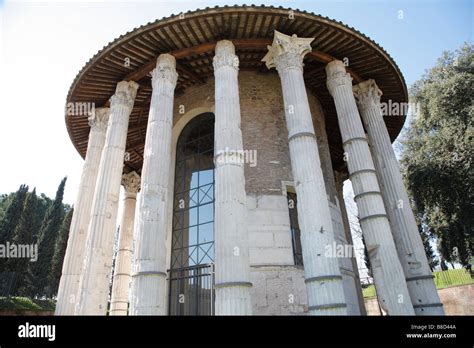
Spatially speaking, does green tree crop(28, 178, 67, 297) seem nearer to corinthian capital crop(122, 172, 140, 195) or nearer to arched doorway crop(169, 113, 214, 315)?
corinthian capital crop(122, 172, 140, 195)

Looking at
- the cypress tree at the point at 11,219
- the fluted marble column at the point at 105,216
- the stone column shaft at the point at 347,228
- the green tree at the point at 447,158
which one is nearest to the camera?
the fluted marble column at the point at 105,216

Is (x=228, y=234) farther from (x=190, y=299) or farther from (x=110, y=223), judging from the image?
(x=110, y=223)

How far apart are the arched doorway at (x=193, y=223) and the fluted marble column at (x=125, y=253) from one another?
5.16 metres

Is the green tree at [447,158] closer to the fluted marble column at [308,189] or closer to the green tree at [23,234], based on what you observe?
the fluted marble column at [308,189]

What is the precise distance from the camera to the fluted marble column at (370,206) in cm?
891

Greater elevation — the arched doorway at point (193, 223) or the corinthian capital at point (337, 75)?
the corinthian capital at point (337, 75)

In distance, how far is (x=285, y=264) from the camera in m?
A: 9.78

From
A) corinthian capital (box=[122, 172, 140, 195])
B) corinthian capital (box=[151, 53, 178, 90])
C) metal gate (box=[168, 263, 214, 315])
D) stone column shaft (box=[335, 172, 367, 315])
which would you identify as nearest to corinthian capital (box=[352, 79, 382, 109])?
stone column shaft (box=[335, 172, 367, 315])

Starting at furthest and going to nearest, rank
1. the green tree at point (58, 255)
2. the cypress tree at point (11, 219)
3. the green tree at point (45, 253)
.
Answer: the green tree at point (58, 255) < the cypress tree at point (11, 219) < the green tree at point (45, 253)

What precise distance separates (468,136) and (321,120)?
755cm

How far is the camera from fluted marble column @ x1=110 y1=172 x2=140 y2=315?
589 inches

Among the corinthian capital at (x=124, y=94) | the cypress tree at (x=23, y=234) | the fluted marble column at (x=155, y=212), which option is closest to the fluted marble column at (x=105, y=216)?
the corinthian capital at (x=124, y=94)

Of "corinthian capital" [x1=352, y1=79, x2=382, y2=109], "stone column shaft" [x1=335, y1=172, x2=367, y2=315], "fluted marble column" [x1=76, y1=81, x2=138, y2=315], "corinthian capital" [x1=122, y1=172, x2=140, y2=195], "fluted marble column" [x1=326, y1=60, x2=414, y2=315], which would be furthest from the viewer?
"corinthian capital" [x1=122, y1=172, x2=140, y2=195]

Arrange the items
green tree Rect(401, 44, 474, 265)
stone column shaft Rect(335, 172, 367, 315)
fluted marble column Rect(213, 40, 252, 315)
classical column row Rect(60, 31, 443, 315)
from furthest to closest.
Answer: green tree Rect(401, 44, 474, 265), stone column shaft Rect(335, 172, 367, 315), classical column row Rect(60, 31, 443, 315), fluted marble column Rect(213, 40, 252, 315)
